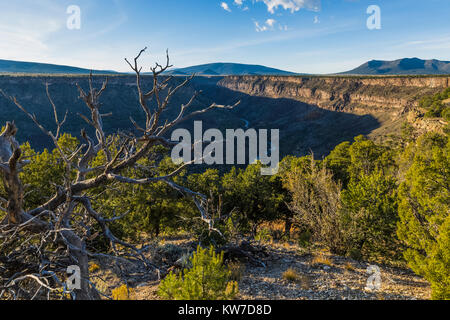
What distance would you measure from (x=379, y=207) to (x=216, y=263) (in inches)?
361

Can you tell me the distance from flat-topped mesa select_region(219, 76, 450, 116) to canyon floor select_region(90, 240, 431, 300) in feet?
232

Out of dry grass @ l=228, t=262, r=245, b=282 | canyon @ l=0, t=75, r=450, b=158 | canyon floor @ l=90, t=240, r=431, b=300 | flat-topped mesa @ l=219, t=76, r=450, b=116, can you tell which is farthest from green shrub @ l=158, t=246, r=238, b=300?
flat-topped mesa @ l=219, t=76, r=450, b=116

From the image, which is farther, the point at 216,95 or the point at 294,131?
the point at 216,95

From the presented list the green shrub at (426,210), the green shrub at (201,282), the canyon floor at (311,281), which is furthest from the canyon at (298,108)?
the green shrub at (201,282)

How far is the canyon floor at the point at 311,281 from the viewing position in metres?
6.60

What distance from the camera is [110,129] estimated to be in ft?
206

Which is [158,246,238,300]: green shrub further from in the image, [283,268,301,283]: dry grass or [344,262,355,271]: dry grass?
[344,262,355,271]: dry grass

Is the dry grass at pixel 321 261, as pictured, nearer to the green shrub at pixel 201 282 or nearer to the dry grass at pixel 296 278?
the dry grass at pixel 296 278

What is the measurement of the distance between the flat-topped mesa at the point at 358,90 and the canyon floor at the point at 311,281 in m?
70.6

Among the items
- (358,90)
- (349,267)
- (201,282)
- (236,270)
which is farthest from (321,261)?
(358,90)

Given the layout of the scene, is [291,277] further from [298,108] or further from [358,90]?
[298,108]

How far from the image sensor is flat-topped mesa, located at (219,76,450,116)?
6743 centimetres
